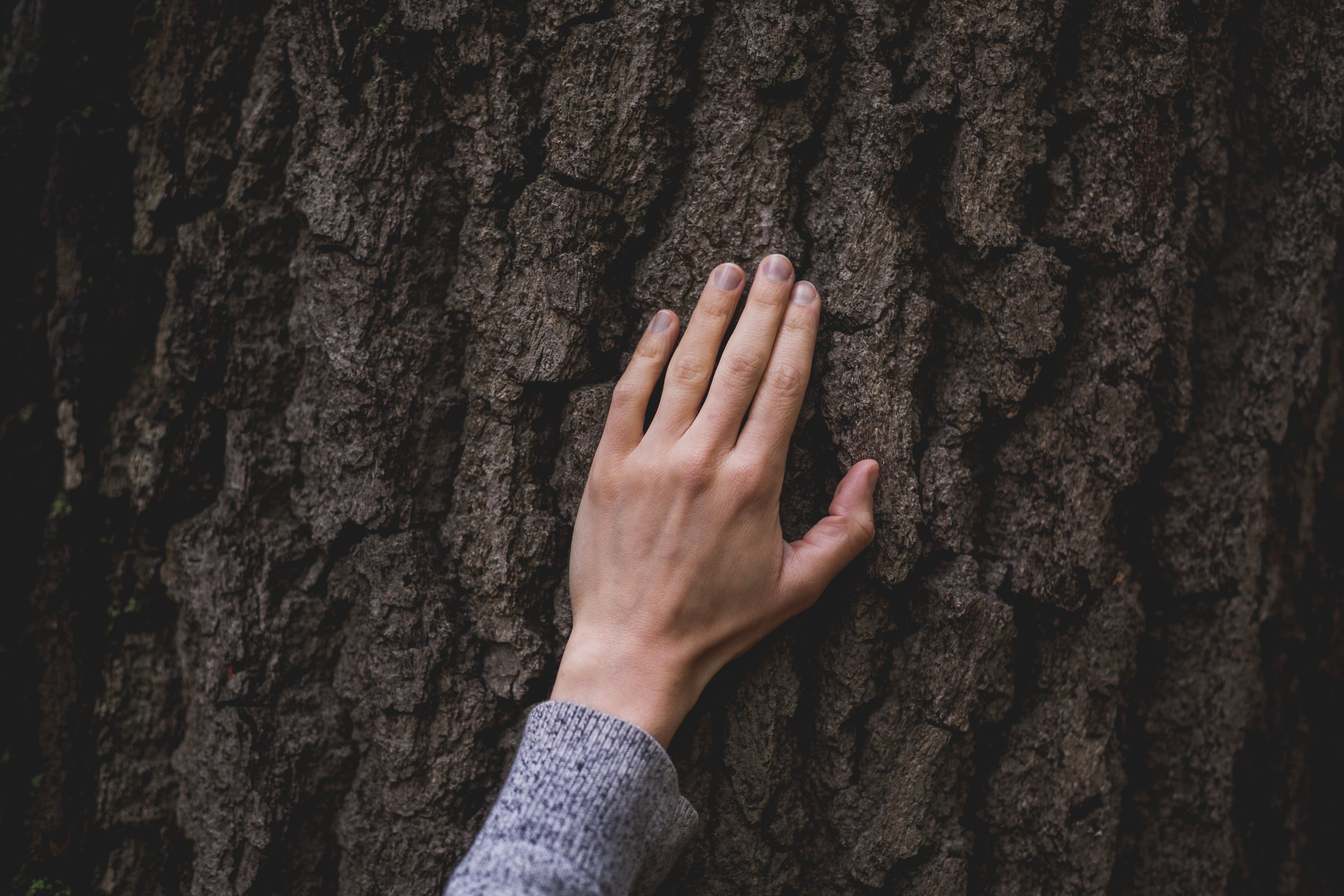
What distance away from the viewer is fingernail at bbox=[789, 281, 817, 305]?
1278 mm

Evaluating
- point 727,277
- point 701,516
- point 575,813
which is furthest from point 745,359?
point 575,813

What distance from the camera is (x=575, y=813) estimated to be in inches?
43.6

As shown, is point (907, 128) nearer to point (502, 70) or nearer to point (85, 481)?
point (502, 70)

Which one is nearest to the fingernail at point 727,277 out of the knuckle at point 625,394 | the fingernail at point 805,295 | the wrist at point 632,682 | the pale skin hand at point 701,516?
the pale skin hand at point 701,516

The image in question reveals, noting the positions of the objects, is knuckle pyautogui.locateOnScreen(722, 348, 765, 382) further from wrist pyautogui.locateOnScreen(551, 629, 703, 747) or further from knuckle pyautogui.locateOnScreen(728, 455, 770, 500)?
wrist pyautogui.locateOnScreen(551, 629, 703, 747)

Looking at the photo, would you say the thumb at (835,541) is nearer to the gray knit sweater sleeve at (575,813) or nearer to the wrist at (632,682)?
the wrist at (632,682)

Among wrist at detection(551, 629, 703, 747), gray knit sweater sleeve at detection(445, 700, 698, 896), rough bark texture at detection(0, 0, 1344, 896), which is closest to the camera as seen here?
gray knit sweater sleeve at detection(445, 700, 698, 896)

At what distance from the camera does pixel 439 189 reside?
4.61 ft

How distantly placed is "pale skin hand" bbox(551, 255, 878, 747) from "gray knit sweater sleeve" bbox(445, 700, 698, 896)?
0.18 feet

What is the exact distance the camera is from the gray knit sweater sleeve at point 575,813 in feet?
3.46

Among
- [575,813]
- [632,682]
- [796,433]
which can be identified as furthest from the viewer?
[796,433]

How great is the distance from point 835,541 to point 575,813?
606mm

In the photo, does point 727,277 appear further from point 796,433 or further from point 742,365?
point 796,433

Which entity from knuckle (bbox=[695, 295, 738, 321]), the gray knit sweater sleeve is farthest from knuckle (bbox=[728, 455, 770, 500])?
the gray knit sweater sleeve
